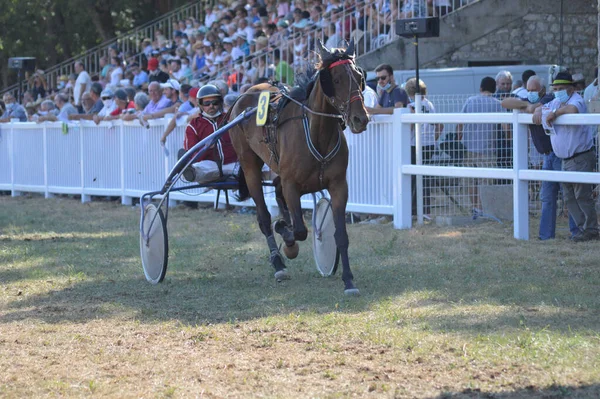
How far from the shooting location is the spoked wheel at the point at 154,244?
8852 millimetres

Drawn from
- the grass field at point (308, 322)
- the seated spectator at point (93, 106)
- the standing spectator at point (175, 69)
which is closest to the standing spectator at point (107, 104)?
the seated spectator at point (93, 106)

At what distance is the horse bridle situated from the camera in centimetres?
758

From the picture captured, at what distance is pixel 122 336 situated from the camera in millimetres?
6684

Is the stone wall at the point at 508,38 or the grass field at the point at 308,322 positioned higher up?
the stone wall at the point at 508,38

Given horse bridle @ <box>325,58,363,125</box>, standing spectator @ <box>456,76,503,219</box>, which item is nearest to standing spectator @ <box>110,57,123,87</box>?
standing spectator @ <box>456,76,503,219</box>

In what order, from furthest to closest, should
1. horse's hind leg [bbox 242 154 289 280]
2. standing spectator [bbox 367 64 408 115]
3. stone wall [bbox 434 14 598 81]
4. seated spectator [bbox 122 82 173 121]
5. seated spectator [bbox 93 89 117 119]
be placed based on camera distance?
stone wall [bbox 434 14 598 81] → seated spectator [bbox 93 89 117 119] → seated spectator [bbox 122 82 173 121] → standing spectator [bbox 367 64 408 115] → horse's hind leg [bbox 242 154 289 280]

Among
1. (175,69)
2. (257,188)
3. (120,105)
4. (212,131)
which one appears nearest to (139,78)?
(175,69)

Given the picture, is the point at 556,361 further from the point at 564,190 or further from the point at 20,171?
the point at 20,171

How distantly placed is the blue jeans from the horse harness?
349 cm

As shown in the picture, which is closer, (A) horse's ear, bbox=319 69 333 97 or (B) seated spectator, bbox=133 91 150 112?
(A) horse's ear, bbox=319 69 333 97

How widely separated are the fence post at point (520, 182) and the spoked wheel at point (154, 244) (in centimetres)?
401

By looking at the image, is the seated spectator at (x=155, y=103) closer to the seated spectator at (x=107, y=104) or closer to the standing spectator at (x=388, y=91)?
the seated spectator at (x=107, y=104)

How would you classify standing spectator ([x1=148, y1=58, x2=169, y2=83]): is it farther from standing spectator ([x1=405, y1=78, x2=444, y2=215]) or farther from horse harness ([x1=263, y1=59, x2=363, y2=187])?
horse harness ([x1=263, y1=59, x2=363, y2=187])

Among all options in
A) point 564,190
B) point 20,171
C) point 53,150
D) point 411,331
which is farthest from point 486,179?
point 20,171
